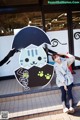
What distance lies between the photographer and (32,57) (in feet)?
17.8

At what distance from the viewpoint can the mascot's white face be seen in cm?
540

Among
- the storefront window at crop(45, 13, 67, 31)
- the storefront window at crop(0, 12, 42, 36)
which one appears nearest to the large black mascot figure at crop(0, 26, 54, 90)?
the storefront window at crop(0, 12, 42, 36)

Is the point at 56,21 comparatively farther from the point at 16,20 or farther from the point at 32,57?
the point at 32,57

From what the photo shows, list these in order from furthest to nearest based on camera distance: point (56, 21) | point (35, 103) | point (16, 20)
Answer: point (56, 21)
point (16, 20)
point (35, 103)

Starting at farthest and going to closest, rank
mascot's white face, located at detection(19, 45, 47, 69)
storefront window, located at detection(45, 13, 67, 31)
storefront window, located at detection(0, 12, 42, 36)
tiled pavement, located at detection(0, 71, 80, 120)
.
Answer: storefront window, located at detection(45, 13, 67, 31), storefront window, located at detection(0, 12, 42, 36), mascot's white face, located at detection(19, 45, 47, 69), tiled pavement, located at detection(0, 71, 80, 120)

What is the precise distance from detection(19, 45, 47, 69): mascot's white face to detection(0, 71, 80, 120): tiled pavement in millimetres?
753

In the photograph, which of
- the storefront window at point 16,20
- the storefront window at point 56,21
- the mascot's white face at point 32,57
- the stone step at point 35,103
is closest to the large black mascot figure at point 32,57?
the mascot's white face at point 32,57

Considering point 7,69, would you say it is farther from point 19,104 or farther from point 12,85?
point 19,104

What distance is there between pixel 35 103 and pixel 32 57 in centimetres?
108

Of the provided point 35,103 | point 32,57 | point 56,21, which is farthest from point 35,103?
point 56,21

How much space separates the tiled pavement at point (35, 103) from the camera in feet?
16.2

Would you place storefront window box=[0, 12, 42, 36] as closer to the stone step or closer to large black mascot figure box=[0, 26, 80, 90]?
large black mascot figure box=[0, 26, 80, 90]

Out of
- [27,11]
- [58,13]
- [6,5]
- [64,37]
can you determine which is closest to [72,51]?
[64,37]

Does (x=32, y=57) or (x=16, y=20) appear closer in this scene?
(x=32, y=57)
